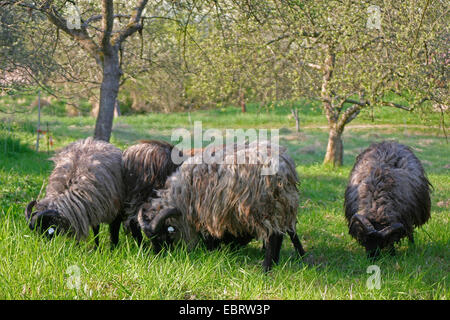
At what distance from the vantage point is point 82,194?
5852 mm

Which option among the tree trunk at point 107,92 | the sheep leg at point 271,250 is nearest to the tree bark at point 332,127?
the tree trunk at point 107,92

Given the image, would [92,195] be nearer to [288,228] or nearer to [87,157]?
[87,157]

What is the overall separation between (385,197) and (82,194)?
3.79m

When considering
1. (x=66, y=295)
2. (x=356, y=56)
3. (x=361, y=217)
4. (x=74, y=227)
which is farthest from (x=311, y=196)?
(x=66, y=295)

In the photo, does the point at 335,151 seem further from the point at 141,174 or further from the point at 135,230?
the point at 135,230

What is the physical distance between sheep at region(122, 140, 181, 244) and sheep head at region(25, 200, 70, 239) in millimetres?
928

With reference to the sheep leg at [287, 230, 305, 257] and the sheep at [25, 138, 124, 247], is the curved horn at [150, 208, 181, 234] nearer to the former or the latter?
the sheep at [25, 138, 124, 247]

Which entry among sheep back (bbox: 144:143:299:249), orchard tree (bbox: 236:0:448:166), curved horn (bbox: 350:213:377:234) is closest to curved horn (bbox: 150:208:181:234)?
sheep back (bbox: 144:143:299:249)

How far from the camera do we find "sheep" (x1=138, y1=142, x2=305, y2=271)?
5219 millimetres

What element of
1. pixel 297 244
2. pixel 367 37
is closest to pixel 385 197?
pixel 297 244

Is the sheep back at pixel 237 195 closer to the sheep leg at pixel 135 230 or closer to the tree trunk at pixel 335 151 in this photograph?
the sheep leg at pixel 135 230

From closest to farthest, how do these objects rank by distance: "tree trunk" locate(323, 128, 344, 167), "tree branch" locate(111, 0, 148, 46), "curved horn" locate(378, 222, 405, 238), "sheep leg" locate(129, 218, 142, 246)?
"curved horn" locate(378, 222, 405, 238), "sheep leg" locate(129, 218, 142, 246), "tree branch" locate(111, 0, 148, 46), "tree trunk" locate(323, 128, 344, 167)

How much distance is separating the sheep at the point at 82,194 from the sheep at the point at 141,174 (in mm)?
120

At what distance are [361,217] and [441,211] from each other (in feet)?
11.5
